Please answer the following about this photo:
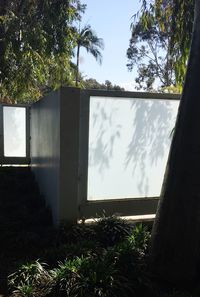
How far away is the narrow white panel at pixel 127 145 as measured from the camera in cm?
545

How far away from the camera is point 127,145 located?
5.67m

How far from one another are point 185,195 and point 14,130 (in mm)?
8333

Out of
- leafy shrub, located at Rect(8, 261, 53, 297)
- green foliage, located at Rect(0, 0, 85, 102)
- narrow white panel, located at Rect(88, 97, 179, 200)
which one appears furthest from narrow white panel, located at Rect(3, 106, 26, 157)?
leafy shrub, located at Rect(8, 261, 53, 297)

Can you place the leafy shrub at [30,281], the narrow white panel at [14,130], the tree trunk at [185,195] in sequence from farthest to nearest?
the narrow white panel at [14,130] → the tree trunk at [185,195] → the leafy shrub at [30,281]

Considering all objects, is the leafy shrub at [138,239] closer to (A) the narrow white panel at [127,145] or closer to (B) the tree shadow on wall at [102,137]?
(A) the narrow white panel at [127,145]

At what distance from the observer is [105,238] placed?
479cm

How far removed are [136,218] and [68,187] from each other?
3.97 feet

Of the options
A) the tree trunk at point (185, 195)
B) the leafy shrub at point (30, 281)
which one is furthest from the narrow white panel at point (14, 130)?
the tree trunk at point (185, 195)

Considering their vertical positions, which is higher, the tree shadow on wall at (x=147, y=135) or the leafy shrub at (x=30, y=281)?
the tree shadow on wall at (x=147, y=135)

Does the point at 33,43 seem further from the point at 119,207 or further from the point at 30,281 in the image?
the point at 30,281

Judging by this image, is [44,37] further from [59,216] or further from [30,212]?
[59,216]

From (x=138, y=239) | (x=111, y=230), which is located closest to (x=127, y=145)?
(x=111, y=230)

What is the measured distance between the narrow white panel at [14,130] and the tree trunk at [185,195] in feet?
25.8

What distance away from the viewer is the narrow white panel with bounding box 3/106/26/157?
1111 cm
